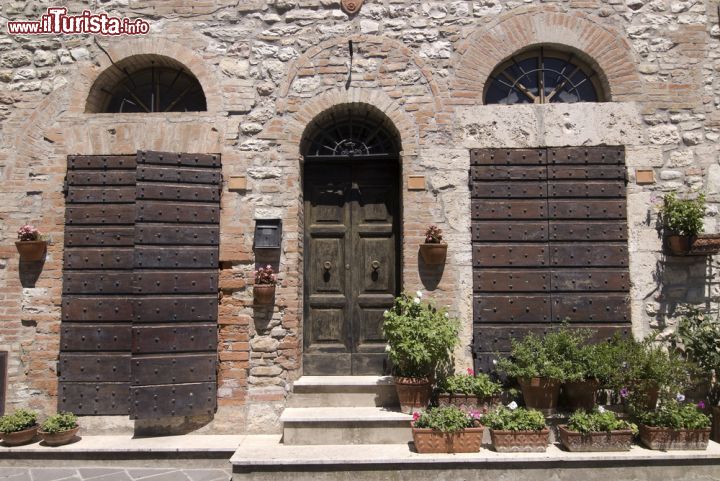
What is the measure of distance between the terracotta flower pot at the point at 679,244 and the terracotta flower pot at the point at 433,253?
8.06 ft

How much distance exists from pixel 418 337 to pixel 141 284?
115 inches

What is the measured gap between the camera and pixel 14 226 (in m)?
5.60

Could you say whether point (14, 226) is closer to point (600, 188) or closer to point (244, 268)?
point (244, 268)

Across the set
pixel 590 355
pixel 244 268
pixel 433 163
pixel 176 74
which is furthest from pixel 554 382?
pixel 176 74

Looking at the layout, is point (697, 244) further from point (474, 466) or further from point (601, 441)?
point (474, 466)

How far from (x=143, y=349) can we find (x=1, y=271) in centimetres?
196

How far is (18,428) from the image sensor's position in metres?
5.02

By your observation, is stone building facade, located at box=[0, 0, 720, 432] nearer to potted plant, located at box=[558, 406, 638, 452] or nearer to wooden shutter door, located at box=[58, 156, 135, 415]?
wooden shutter door, located at box=[58, 156, 135, 415]

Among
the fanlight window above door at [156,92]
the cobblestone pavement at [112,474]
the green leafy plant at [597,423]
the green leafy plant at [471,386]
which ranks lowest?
the cobblestone pavement at [112,474]

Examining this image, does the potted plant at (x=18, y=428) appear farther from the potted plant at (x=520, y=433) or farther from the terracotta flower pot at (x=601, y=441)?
the terracotta flower pot at (x=601, y=441)

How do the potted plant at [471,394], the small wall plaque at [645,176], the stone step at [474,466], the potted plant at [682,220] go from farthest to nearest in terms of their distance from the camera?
the small wall plaque at [645,176], the potted plant at [682,220], the potted plant at [471,394], the stone step at [474,466]

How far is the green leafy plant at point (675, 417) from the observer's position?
4.66 m

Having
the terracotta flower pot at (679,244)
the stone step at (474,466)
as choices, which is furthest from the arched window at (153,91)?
the terracotta flower pot at (679,244)

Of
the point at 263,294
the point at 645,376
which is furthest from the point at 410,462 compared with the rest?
the point at 645,376
